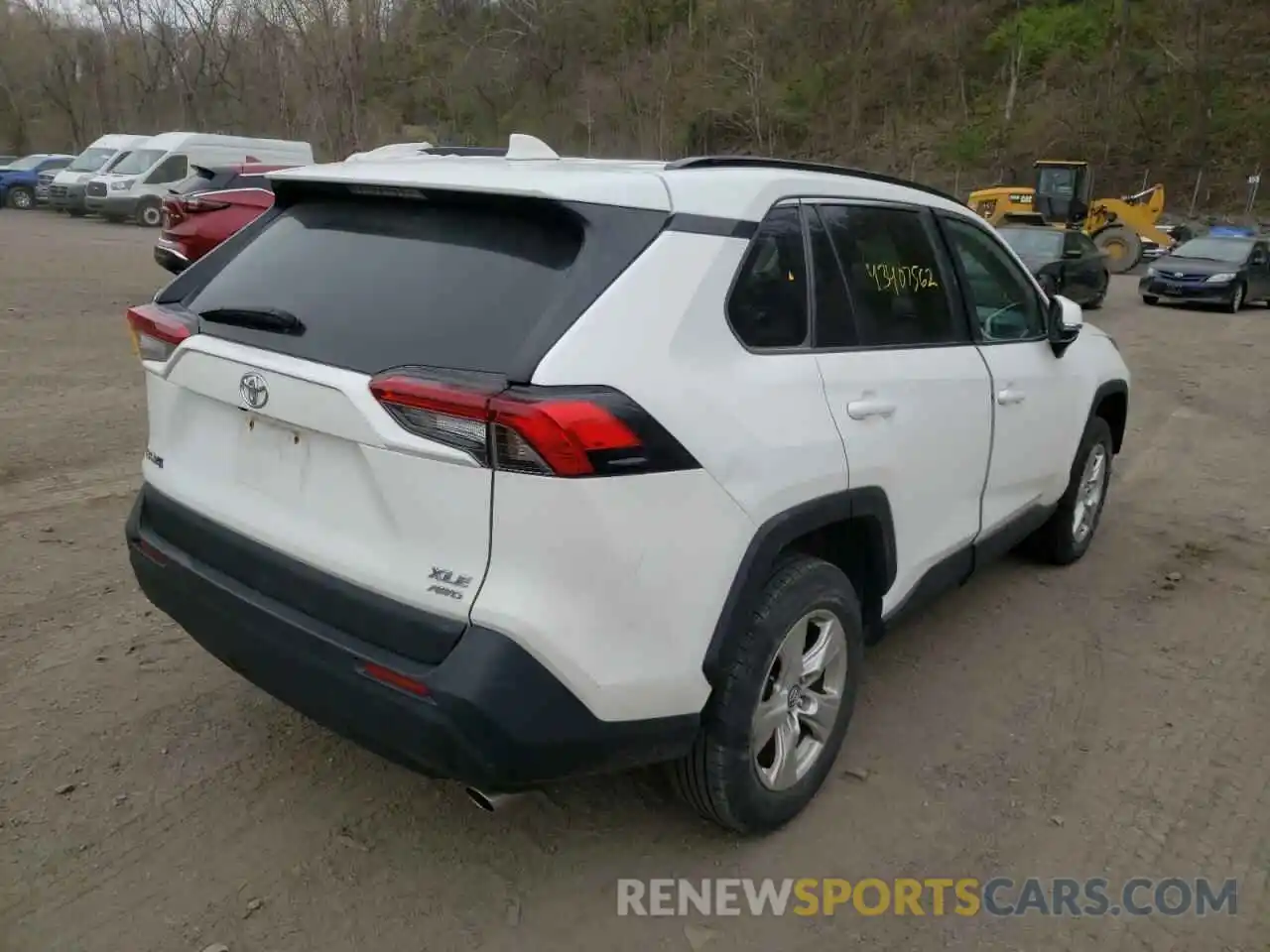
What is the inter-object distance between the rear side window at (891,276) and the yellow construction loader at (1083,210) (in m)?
24.1

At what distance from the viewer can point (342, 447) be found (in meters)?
2.41

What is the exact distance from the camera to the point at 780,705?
2.90m

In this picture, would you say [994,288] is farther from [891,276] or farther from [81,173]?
[81,173]

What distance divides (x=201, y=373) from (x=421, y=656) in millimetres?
1093

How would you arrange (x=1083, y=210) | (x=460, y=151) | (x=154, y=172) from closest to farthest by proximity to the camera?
(x=460, y=151)
(x=1083, y=210)
(x=154, y=172)

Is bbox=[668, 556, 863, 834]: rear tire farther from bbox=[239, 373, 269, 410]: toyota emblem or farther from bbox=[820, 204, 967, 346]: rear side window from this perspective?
bbox=[239, 373, 269, 410]: toyota emblem

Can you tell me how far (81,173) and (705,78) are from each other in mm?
37603

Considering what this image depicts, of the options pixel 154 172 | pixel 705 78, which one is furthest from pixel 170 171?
pixel 705 78

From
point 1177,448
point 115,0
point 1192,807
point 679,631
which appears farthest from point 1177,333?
point 115,0

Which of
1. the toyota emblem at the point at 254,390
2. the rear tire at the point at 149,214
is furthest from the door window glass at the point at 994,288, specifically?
the rear tire at the point at 149,214

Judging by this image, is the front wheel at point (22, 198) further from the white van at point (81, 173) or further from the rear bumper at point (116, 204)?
the rear bumper at point (116, 204)

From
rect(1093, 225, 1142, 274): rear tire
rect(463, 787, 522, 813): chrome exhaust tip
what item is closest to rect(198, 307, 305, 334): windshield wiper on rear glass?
rect(463, 787, 522, 813): chrome exhaust tip

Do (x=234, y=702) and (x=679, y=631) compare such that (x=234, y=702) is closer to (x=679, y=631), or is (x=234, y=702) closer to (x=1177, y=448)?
(x=679, y=631)

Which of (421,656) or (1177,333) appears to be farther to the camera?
(1177,333)
